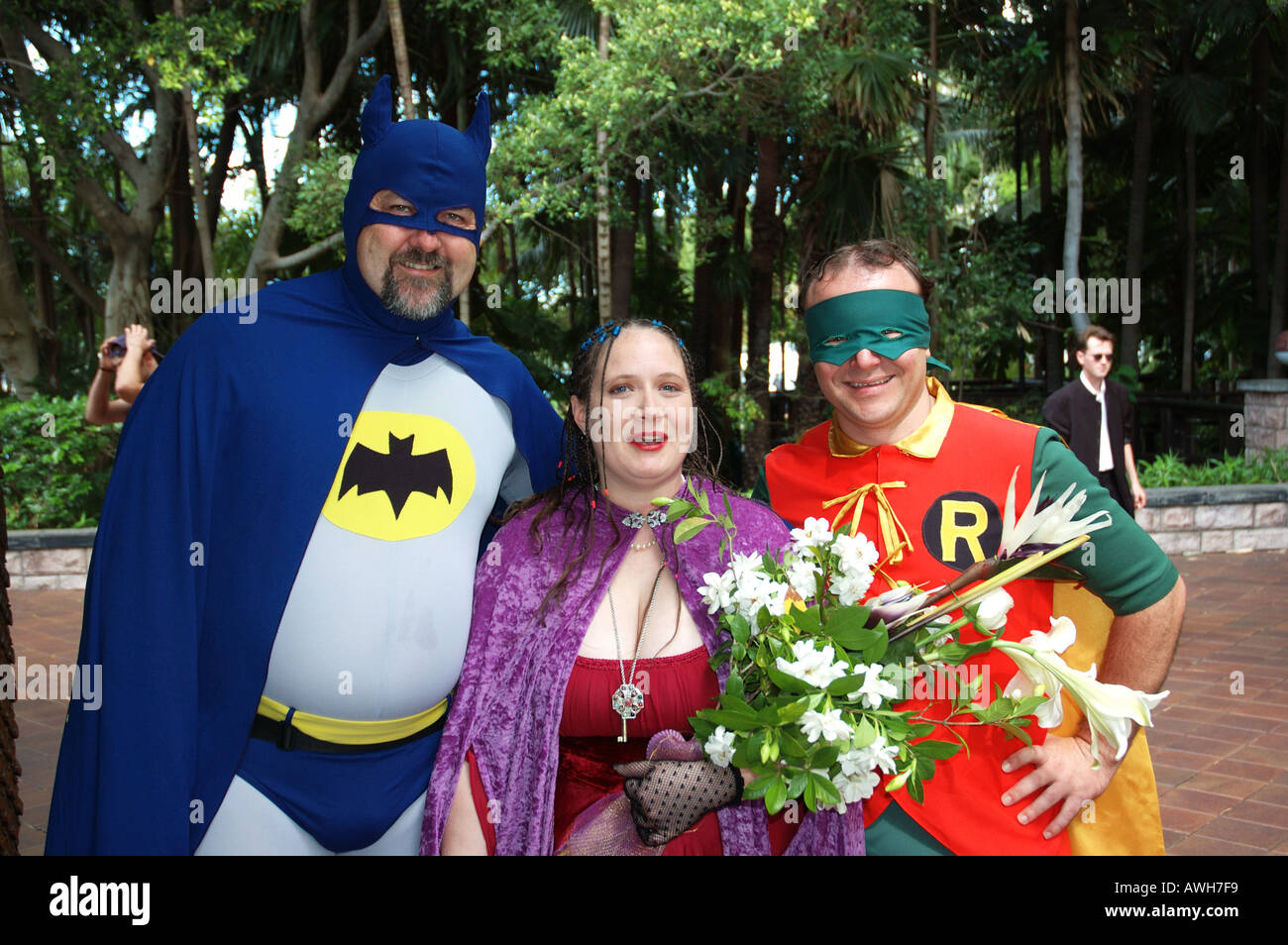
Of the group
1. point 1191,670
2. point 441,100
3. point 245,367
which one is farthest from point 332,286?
point 441,100

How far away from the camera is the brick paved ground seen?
4156 mm

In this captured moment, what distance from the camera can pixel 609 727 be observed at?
2314 mm

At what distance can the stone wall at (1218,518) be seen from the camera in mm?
9758

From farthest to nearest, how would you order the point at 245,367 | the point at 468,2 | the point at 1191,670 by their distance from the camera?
the point at 468,2 < the point at 1191,670 < the point at 245,367

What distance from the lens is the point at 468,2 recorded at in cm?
1113

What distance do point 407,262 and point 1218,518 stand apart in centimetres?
962

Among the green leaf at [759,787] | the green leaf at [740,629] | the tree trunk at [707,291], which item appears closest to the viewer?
the green leaf at [759,787]

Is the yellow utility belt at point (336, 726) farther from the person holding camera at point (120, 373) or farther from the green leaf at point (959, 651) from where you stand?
the person holding camera at point (120, 373)

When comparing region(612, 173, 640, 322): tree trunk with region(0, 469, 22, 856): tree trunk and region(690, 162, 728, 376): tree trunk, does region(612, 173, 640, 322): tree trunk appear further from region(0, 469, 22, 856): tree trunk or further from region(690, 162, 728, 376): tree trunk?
region(0, 469, 22, 856): tree trunk

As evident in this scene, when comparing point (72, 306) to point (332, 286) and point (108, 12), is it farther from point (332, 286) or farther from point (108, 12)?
point (332, 286)

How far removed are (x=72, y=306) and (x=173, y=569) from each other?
22545 mm

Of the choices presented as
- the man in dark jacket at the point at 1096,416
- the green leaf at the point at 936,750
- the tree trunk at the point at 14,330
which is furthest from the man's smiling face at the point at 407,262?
the tree trunk at the point at 14,330

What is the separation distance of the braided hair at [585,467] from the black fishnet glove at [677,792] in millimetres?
467

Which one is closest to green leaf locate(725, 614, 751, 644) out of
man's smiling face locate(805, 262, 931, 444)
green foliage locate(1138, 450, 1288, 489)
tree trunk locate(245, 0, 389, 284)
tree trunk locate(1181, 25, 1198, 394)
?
man's smiling face locate(805, 262, 931, 444)
